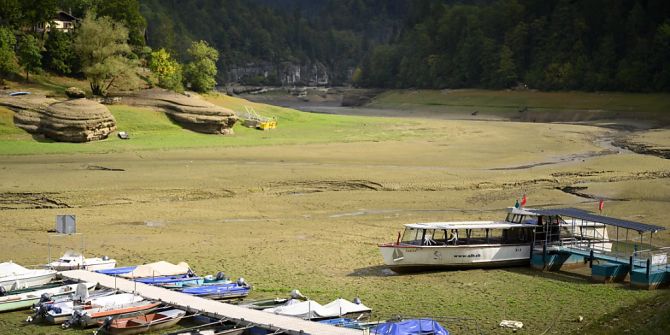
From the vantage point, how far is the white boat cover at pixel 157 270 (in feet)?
96.0

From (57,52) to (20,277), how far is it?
4718cm

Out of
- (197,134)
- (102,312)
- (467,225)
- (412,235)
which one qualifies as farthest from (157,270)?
(197,134)

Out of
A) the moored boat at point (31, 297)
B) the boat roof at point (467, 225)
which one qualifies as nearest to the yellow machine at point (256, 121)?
the boat roof at point (467, 225)

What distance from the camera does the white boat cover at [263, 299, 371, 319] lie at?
2486cm

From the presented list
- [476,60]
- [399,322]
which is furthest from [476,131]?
[476,60]

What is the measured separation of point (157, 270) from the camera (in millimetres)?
29438

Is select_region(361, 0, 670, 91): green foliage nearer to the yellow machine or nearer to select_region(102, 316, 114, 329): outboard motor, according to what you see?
the yellow machine

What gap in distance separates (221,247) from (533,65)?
4304 inches

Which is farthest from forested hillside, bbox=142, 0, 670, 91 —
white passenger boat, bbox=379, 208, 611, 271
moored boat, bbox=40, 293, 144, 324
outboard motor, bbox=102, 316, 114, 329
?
outboard motor, bbox=102, 316, 114, 329

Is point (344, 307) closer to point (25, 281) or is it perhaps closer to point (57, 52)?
point (25, 281)

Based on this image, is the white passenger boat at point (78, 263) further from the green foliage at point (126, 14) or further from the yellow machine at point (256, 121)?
the green foliage at point (126, 14)

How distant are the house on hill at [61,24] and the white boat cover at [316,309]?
178ft

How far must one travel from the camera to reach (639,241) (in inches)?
1415

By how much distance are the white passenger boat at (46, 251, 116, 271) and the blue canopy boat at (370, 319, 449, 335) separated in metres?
10.5
